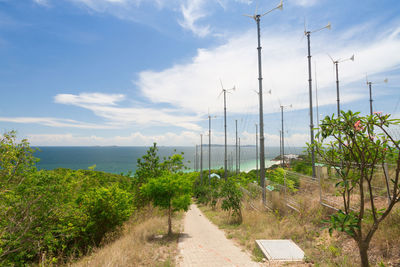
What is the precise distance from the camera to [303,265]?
547cm

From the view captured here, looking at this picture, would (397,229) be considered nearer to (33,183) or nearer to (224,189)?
(224,189)

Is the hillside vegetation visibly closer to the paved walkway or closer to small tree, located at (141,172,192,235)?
small tree, located at (141,172,192,235)

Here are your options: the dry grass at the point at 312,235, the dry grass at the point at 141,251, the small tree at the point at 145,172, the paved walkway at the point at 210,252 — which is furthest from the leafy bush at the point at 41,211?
the dry grass at the point at 312,235

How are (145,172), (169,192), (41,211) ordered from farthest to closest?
(145,172)
(169,192)
(41,211)

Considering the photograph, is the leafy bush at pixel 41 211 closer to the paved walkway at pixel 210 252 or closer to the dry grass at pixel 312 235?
the paved walkway at pixel 210 252

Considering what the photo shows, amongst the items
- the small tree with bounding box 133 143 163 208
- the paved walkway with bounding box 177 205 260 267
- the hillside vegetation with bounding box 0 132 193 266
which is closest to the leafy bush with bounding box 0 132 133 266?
the hillside vegetation with bounding box 0 132 193 266

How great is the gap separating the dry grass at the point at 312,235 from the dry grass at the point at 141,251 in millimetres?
2606

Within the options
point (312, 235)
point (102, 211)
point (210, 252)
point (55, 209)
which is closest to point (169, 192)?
point (102, 211)

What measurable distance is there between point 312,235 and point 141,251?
5640 millimetres

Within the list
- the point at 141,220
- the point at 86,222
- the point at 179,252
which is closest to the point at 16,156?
the point at 86,222

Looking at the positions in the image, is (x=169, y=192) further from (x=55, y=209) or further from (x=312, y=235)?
(x=312, y=235)

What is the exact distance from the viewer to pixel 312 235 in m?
7.11

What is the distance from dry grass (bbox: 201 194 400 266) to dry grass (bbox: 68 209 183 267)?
2.61 meters

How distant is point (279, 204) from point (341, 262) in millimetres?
5076
